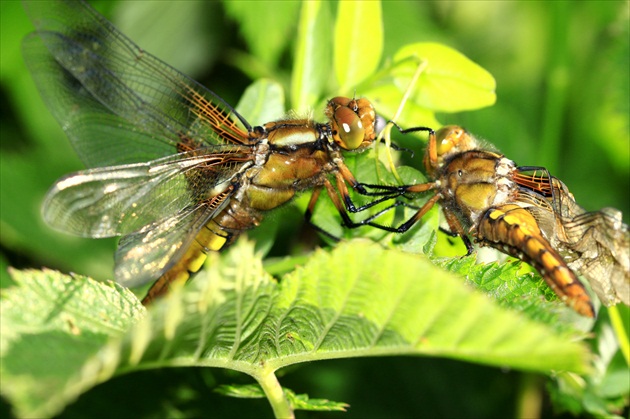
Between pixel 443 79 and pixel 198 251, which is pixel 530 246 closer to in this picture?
pixel 443 79

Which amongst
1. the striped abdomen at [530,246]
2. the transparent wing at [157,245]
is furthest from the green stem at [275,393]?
the striped abdomen at [530,246]

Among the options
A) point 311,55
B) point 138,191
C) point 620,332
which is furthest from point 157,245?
point 620,332

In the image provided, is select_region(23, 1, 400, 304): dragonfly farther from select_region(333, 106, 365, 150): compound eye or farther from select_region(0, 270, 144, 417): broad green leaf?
select_region(0, 270, 144, 417): broad green leaf

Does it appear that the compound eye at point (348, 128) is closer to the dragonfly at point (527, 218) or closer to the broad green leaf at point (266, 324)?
the dragonfly at point (527, 218)

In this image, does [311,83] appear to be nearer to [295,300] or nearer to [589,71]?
[295,300]

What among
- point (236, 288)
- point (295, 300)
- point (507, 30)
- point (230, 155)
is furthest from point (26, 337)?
point (507, 30)

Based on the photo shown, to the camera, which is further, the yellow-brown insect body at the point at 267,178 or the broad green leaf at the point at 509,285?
the yellow-brown insect body at the point at 267,178
